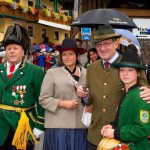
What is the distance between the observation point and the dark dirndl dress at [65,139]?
4.05m

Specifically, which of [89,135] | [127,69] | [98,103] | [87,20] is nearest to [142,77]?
[127,69]

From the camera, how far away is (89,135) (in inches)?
147

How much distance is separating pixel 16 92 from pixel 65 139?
76 centimetres

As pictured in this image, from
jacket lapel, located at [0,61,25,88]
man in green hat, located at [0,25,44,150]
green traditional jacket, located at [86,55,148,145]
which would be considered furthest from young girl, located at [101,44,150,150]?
jacket lapel, located at [0,61,25,88]

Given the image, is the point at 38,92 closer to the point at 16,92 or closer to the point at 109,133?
the point at 16,92

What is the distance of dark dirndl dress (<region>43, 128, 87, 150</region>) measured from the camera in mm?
4051

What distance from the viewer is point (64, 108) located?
159 inches

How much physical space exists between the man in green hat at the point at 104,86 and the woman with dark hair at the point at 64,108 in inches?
15.7

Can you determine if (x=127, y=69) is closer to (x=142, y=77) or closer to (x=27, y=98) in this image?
(x=142, y=77)

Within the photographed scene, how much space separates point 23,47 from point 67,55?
500mm

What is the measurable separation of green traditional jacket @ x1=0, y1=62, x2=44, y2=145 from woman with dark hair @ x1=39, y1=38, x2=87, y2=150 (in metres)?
0.13

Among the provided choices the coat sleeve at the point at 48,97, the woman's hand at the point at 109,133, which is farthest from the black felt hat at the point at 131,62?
the coat sleeve at the point at 48,97

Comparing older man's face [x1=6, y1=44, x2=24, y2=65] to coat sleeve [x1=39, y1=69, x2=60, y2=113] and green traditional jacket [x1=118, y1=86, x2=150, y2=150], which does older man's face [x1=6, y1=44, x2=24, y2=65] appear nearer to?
coat sleeve [x1=39, y1=69, x2=60, y2=113]

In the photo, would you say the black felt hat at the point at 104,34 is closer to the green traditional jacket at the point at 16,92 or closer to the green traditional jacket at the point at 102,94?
the green traditional jacket at the point at 102,94
